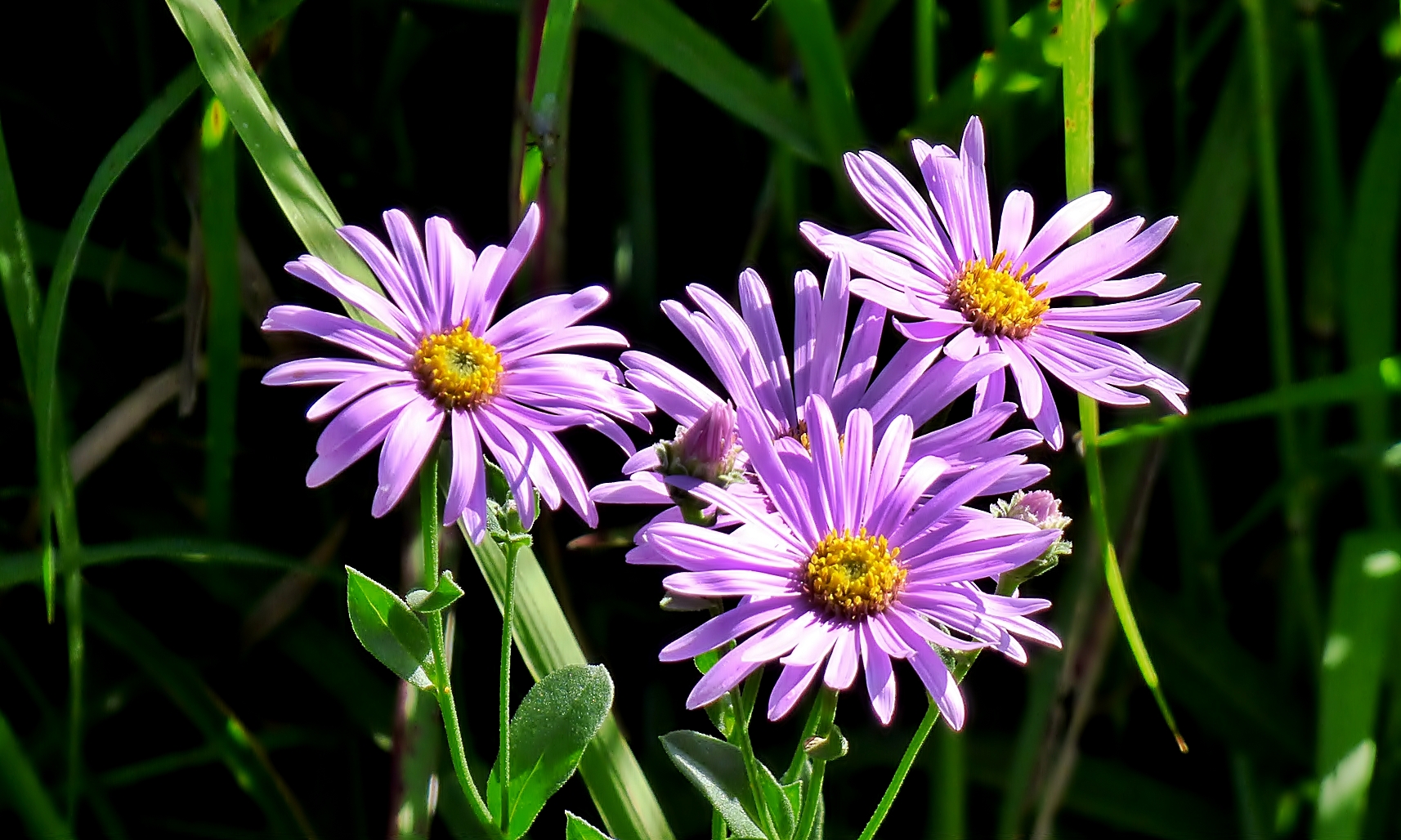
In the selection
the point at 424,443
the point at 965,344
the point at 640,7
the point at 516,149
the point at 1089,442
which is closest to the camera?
the point at 424,443

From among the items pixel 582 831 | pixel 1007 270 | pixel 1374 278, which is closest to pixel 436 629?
pixel 582 831

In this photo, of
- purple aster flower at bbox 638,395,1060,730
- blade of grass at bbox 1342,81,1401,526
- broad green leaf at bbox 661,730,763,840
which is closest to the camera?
purple aster flower at bbox 638,395,1060,730

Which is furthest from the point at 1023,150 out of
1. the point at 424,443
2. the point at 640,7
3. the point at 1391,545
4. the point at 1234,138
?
the point at 424,443

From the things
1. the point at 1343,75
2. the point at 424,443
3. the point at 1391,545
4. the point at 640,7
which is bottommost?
the point at 424,443

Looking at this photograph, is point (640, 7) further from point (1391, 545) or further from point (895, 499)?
point (1391, 545)

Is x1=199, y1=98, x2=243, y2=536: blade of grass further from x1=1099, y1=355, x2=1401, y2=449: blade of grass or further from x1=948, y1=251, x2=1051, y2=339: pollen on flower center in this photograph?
x1=1099, y1=355, x2=1401, y2=449: blade of grass

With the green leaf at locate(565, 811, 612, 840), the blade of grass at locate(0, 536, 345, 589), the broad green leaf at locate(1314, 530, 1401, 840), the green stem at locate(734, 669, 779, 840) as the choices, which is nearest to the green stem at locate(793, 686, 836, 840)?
the green stem at locate(734, 669, 779, 840)

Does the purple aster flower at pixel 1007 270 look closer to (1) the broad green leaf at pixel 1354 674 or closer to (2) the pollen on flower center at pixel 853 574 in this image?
(2) the pollen on flower center at pixel 853 574

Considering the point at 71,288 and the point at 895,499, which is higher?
the point at 71,288

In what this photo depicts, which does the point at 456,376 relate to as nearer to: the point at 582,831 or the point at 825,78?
the point at 582,831
